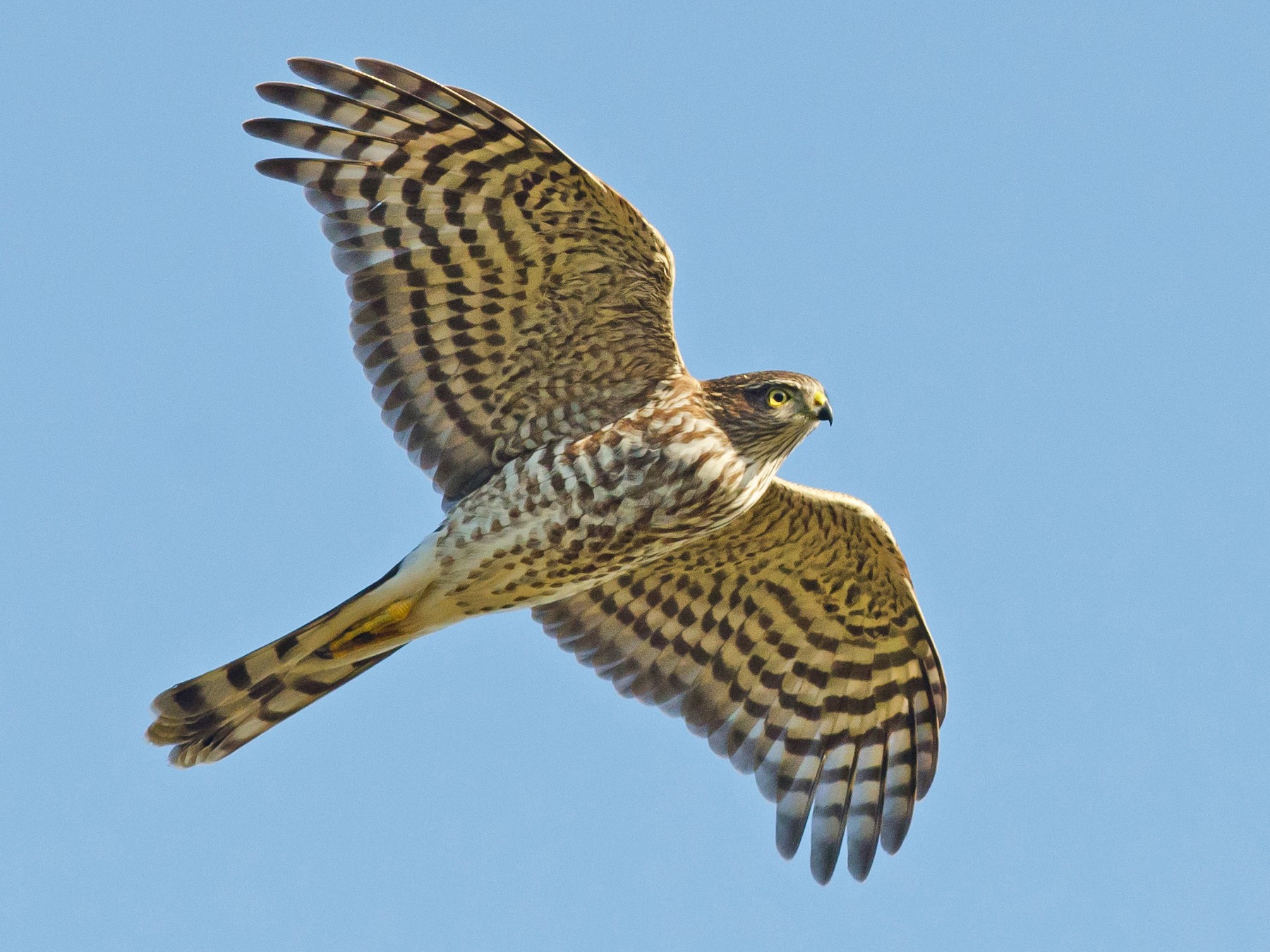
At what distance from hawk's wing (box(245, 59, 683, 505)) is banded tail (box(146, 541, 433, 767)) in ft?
2.10

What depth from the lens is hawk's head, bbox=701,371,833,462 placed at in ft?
28.5

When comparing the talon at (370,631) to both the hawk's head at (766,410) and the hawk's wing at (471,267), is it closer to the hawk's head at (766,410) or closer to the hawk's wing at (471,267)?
the hawk's wing at (471,267)

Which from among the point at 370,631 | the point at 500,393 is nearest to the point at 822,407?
the point at 500,393

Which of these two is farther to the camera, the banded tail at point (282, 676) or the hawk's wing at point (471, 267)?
the banded tail at point (282, 676)

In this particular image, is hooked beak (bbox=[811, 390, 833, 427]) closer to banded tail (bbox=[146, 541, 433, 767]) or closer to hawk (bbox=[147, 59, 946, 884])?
hawk (bbox=[147, 59, 946, 884])

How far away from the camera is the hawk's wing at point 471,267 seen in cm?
834

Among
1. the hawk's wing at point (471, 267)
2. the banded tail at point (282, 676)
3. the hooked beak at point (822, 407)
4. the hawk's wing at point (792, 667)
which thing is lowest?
the hawk's wing at point (792, 667)

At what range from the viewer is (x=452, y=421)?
909 cm

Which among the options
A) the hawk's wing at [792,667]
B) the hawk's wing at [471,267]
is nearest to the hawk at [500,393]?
the hawk's wing at [471,267]

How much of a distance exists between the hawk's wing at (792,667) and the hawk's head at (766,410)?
40.1 inches

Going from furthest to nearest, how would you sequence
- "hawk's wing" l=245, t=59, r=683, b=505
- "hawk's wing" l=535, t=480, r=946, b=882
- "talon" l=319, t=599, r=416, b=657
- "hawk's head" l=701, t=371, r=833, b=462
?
"hawk's wing" l=535, t=480, r=946, b=882 < "talon" l=319, t=599, r=416, b=657 < "hawk's head" l=701, t=371, r=833, b=462 < "hawk's wing" l=245, t=59, r=683, b=505

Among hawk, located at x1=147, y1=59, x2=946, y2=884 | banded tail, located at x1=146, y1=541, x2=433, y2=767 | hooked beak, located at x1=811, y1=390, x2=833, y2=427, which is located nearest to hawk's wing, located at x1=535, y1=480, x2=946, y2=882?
hawk, located at x1=147, y1=59, x2=946, y2=884

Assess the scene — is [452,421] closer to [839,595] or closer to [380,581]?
[380,581]

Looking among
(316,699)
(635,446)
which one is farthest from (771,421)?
(316,699)
